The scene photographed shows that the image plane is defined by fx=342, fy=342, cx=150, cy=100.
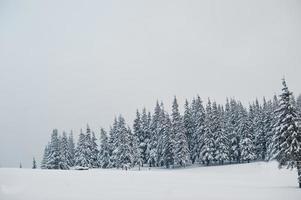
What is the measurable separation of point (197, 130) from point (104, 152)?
25.5m

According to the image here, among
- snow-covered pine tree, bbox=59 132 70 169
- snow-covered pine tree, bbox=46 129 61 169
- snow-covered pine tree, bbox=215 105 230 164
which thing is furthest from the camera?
snow-covered pine tree, bbox=59 132 70 169

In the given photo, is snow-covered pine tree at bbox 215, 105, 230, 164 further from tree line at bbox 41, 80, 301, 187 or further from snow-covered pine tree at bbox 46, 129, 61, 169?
snow-covered pine tree at bbox 46, 129, 61, 169

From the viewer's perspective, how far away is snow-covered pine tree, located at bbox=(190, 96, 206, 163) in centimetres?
8256

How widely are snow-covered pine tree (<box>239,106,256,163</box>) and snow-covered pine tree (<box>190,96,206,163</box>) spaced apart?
31.6ft

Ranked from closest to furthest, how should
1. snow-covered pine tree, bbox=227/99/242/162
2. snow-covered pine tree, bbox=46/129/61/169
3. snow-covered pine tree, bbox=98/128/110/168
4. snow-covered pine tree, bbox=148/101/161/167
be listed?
snow-covered pine tree, bbox=46/129/61/169, snow-covered pine tree, bbox=227/99/242/162, snow-covered pine tree, bbox=148/101/161/167, snow-covered pine tree, bbox=98/128/110/168

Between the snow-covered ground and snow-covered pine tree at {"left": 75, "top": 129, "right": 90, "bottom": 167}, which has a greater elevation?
snow-covered pine tree at {"left": 75, "top": 129, "right": 90, "bottom": 167}

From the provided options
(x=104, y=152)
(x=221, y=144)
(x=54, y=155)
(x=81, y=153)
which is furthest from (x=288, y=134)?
(x=104, y=152)

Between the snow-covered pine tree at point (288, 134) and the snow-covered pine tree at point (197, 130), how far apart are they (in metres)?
42.4

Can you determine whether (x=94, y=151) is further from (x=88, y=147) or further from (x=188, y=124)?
(x=188, y=124)

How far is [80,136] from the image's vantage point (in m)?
86.4

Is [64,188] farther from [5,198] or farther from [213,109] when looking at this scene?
[213,109]

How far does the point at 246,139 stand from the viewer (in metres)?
81.1

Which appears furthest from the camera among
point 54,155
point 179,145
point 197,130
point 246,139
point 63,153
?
point 197,130

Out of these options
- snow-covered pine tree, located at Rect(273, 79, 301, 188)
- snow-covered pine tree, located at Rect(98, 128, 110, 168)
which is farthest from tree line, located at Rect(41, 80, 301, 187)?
snow-covered pine tree, located at Rect(273, 79, 301, 188)
